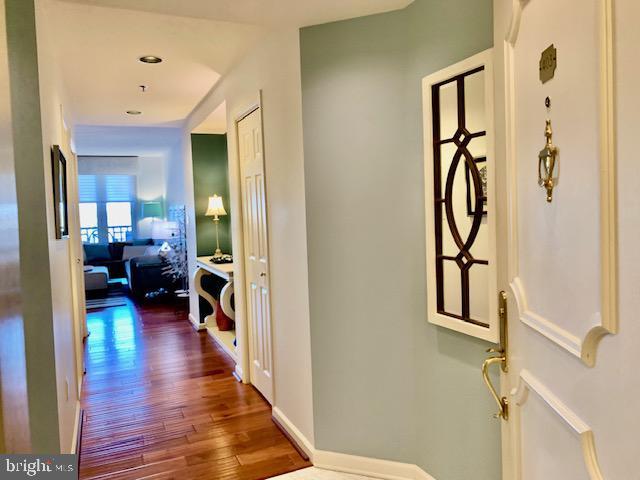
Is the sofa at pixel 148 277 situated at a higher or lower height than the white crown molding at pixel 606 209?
lower

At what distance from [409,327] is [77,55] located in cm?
280

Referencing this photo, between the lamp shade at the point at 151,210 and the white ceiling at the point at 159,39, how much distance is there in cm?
537

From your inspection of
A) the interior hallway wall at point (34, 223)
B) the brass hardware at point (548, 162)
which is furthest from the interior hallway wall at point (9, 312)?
the interior hallway wall at point (34, 223)

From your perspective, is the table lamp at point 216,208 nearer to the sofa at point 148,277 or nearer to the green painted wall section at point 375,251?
the sofa at point 148,277

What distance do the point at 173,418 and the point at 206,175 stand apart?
3.11 meters

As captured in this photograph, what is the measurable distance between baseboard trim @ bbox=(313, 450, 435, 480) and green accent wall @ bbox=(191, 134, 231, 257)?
365cm

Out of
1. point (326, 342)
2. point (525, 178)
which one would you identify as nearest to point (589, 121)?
point (525, 178)

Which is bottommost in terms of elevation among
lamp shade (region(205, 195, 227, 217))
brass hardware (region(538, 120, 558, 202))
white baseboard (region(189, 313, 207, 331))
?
white baseboard (region(189, 313, 207, 331))

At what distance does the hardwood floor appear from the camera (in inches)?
103

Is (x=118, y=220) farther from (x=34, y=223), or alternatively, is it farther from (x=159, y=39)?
(x=34, y=223)

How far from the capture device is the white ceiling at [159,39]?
7.04ft

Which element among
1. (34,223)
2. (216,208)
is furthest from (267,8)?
(216,208)

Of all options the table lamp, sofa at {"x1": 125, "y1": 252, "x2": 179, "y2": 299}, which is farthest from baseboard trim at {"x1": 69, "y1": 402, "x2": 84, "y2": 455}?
sofa at {"x1": 125, "y1": 252, "x2": 179, "y2": 299}

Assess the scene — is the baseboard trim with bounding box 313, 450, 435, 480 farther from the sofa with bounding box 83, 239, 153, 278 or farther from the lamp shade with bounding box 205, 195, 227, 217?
the sofa with bounding box 83, 239, 153, 278
